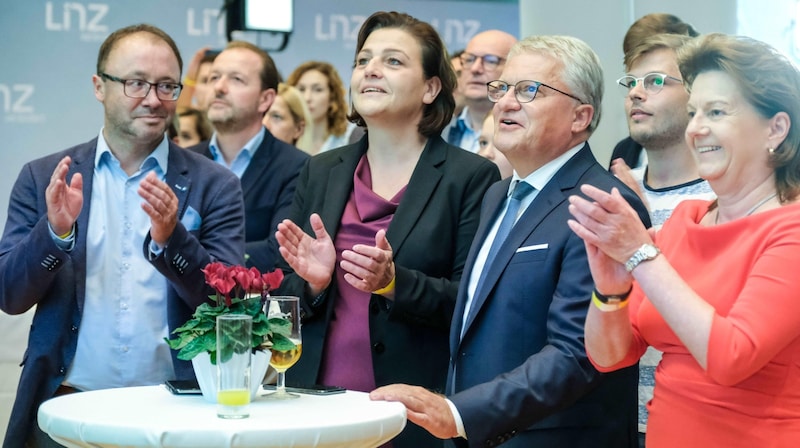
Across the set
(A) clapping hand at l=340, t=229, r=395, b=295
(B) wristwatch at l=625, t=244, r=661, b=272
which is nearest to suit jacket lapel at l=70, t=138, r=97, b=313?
(A) clapping hand at l=340, t=229, r=395, b=295

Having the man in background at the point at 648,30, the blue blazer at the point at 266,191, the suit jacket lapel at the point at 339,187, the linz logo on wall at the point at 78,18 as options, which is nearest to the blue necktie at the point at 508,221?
the suit jacket lapel at the point at 339,187

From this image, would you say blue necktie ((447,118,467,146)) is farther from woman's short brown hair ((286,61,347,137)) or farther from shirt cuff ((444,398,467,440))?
shirt cuff ((444,398,467,440))

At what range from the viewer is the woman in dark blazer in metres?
3.45

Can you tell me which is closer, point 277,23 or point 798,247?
point 798,247

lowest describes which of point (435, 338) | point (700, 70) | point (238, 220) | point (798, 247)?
point (435, 338)

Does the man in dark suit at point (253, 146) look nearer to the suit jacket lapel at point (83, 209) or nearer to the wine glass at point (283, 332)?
the suit jacket lapel at point (83, 209)

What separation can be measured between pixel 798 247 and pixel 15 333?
328 cm

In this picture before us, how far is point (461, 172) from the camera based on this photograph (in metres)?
3.74

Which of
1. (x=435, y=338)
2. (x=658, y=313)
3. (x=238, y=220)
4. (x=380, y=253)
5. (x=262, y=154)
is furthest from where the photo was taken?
(x=262, y=154)

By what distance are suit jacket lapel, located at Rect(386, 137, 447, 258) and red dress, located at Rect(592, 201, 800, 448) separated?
1000mm

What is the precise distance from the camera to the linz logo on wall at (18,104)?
6965 millimetres

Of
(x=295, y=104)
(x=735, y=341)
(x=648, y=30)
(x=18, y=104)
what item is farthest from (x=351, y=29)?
(x=735, y=341)

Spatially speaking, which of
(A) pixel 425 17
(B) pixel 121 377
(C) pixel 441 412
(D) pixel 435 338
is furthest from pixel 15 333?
(A) pixel 425 17

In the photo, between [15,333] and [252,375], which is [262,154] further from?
[252,375]
